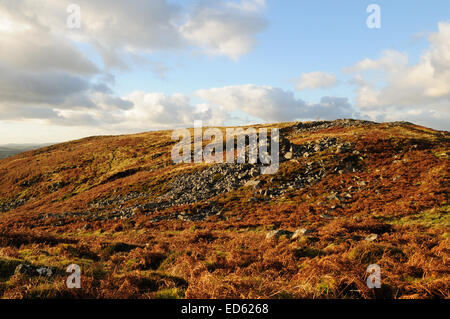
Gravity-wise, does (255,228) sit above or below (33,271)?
below

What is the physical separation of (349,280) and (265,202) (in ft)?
68.8

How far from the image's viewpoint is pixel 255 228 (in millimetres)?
19109

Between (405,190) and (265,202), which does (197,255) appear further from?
(405,190)

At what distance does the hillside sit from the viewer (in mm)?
6551

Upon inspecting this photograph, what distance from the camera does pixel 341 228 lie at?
13.9m

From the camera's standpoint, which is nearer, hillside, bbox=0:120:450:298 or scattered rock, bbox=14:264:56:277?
hillside, bbox=0:120:450:298

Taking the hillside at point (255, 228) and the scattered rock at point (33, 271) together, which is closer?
the hillside at point (255, 228)

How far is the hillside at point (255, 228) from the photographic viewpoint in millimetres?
6551

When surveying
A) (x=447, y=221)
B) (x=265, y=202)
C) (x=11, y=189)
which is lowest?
(x=11, y=189)

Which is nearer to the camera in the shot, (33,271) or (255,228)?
(33,271)
